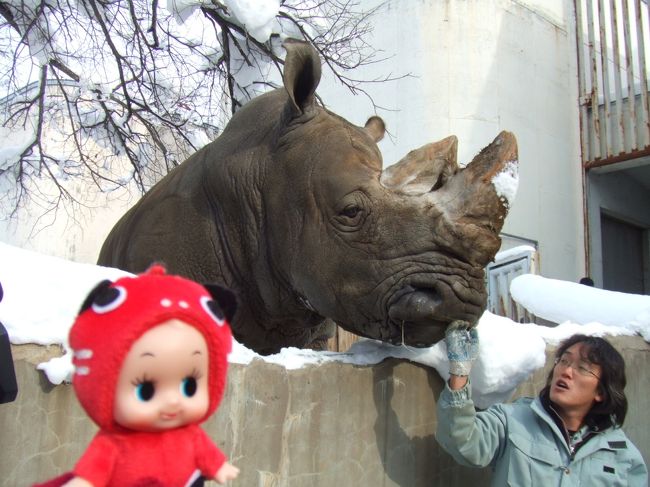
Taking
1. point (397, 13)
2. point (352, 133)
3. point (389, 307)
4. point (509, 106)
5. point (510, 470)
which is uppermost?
point (397, 13)

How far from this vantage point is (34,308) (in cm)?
207

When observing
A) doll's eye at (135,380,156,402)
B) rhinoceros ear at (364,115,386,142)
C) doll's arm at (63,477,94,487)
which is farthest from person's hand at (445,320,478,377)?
rhinoceros ear at (364,115,386,142)

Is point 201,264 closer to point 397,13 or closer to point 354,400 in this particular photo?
point 354,400

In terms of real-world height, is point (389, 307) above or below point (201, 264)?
below

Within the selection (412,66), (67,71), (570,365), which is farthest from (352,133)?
(412,66)

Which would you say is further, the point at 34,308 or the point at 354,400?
the point at 354,400

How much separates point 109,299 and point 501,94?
13.0 m

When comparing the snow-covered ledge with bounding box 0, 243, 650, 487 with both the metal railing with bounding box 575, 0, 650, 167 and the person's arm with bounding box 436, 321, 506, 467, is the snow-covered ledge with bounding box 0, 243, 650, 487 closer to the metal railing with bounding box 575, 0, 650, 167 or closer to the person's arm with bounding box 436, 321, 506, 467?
the person's arm with bounding box 436, 321, 506, 467

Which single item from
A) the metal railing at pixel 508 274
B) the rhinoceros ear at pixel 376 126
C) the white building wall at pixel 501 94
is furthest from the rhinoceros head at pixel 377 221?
the white building wall at pixel 501 94

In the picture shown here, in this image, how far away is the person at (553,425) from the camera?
274 cm

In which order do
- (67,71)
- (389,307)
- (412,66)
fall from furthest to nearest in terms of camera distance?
1. (412,66)
2. (67,71)
3. (389,307)

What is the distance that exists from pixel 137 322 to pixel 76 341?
0.15 meters

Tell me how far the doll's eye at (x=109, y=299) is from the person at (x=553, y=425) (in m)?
1.59

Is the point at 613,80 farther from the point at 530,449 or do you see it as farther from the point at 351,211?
the point at 530,449
